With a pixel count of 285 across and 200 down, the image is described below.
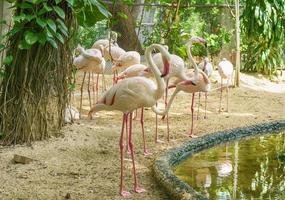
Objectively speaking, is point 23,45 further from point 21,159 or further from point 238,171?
point 238,171

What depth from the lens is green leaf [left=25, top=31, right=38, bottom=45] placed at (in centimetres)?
551

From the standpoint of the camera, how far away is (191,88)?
707 cm

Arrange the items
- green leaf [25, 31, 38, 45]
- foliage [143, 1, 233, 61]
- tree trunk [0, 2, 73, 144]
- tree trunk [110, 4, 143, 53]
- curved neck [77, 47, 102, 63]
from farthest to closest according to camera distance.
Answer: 1. tree trunk [110, 4, 143, 53]
2. foliage [143, 1, 233, 61]
3. curved neck [77, 47, 102, 63]
4. tree trunk [0, 2, 73, 144]
5. green leaf [25, 31, 38, 45]

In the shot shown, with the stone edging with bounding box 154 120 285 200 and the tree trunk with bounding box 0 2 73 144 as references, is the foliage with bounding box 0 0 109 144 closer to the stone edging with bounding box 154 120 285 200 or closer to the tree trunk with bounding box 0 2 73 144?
the tree trunk with bounding box 0 2 73 144

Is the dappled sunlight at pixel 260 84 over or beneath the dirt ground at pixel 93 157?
over

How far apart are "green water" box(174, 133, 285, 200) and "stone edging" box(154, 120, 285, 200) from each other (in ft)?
0.27

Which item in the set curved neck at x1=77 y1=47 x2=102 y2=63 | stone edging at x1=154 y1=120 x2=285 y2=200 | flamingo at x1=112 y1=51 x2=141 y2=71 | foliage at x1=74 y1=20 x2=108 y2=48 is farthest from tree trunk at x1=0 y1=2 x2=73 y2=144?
foliage at x1=74 y1=20 x2=108 y2=48

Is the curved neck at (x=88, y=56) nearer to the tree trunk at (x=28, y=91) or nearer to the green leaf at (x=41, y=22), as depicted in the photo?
the tree trunk at (x=28, y=91)

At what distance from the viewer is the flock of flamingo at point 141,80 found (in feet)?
16.3

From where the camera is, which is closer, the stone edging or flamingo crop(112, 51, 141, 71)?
the stone edging

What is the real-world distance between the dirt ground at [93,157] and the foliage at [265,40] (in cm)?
282

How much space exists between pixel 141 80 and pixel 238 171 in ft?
4.48

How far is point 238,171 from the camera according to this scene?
5531 millimetres

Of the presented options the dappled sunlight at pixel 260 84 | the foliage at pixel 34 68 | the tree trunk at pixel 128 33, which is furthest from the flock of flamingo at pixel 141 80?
the tree trunk at pixel 128 33
